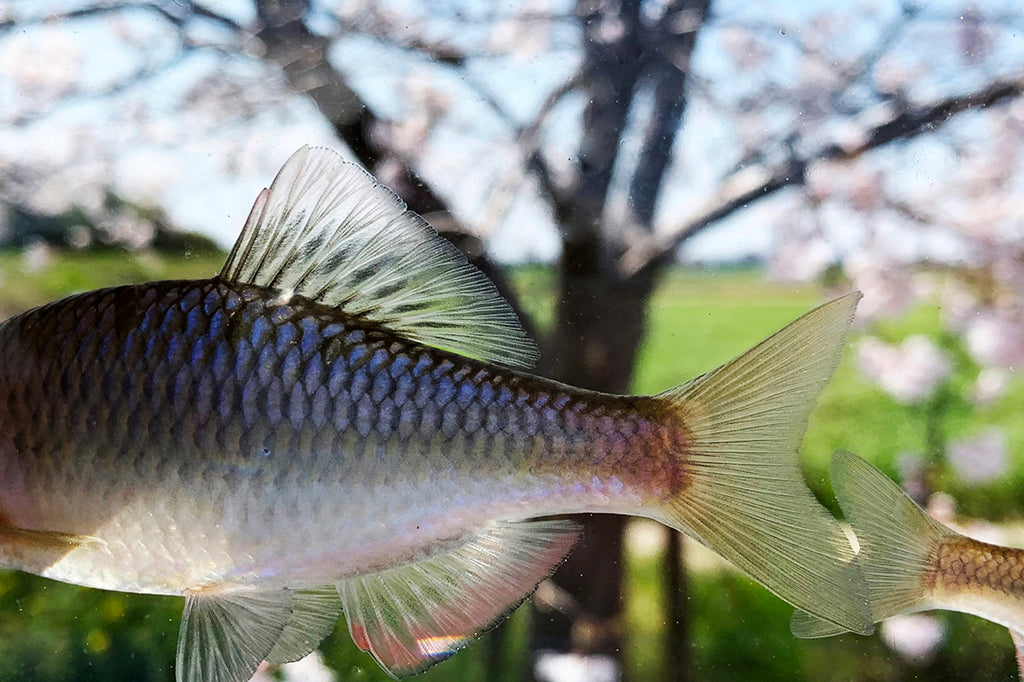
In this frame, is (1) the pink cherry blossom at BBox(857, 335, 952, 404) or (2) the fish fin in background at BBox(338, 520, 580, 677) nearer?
(2) the fish fin in background at BBox(338, 520, 580, 677)

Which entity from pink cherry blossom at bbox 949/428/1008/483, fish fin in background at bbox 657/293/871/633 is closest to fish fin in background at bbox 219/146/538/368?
fish fin in background at bbox 657/293/871/633

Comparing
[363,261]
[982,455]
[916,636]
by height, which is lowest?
[916,636]

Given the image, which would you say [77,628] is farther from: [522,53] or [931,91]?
[931,91]

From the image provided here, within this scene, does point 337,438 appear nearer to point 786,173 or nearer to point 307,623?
point 307,623

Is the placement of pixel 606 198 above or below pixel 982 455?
above

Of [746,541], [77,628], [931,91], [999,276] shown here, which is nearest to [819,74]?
[931,91]

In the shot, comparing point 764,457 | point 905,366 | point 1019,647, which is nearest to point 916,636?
point 1019,647

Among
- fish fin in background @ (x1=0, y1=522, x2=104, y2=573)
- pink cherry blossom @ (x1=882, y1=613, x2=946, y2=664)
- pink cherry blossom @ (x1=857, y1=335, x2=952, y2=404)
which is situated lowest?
pink cherry blossom @ (x1=882, y1=613, x2=946, y2=664)

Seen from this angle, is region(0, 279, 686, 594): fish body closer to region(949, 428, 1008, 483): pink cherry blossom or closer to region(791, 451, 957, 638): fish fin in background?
region(791, 451, 957, 638): fish fin in background
